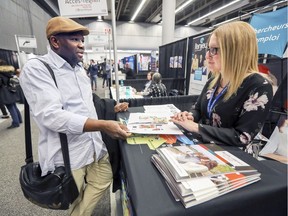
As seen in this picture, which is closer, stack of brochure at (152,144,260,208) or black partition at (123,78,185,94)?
stack of brochure at (152,144,260,208)

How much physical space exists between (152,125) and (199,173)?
44 centimetres

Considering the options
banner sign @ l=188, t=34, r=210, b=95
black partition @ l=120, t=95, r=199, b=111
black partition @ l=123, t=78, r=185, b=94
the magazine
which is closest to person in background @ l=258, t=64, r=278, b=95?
black partition @ l=120, t=95, r=199, b=111

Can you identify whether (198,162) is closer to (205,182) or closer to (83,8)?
(205,182)

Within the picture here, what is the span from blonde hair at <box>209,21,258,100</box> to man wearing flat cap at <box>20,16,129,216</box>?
1.96 ft

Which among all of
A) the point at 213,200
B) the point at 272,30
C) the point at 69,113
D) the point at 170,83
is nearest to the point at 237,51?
the point at 213,200

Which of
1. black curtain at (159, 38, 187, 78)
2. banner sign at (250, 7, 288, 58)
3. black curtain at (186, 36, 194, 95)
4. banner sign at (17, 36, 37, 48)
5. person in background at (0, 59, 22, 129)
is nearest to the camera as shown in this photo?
banner sign at (250, 7, 288, 58)

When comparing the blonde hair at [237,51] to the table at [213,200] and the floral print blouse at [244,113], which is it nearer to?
the floral print blouse at [244,113]

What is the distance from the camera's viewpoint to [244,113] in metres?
0.84

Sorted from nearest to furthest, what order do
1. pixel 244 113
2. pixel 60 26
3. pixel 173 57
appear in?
pixel 244 113
pixel 60 26
pixel 173 57

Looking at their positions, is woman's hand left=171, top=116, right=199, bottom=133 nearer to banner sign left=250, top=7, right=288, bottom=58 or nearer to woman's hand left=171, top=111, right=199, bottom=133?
woman's hand left=171, top=111, right=199, bottom=133

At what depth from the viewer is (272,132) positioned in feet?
6.61

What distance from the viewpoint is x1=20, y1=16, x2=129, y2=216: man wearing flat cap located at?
0.88 meters

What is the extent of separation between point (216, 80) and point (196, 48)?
305 centimetres

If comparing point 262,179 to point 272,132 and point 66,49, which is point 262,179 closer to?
point 66,49
